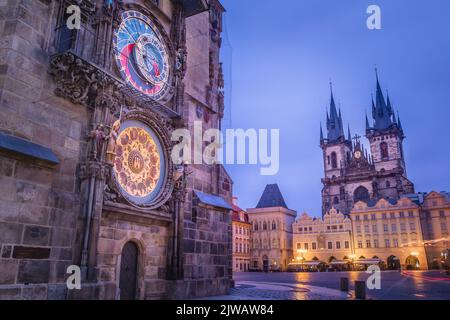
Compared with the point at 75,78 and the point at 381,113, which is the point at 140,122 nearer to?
the point at 75,78

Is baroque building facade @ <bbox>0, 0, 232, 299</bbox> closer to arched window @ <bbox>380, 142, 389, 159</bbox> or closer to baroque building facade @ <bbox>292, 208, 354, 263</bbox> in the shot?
baroque building facade @ <bbox>292, 208, 354, 263</bbox>

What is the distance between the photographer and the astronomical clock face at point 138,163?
36.3 feet

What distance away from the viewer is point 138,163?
1177 centimetres

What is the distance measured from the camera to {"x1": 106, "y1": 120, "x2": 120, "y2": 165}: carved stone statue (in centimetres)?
991

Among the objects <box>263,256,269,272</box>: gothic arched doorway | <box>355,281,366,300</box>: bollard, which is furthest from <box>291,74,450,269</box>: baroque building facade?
<box>355,281,366,300</box>: bollard

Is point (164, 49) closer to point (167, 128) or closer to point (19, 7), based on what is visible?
point (167, 128)

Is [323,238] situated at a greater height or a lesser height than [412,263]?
greater

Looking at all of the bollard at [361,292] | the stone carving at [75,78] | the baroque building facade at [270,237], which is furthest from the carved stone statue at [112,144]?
the baroque building facade at [270,237]

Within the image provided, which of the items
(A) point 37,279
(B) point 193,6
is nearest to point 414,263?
(B) point 193,6

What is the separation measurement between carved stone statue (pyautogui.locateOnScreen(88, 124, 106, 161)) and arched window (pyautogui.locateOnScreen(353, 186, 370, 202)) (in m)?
90.5

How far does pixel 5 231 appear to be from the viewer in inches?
295

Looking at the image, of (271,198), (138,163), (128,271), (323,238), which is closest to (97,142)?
(138,163)

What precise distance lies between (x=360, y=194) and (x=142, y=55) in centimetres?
8970

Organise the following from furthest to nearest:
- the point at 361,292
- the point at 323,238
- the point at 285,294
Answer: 1. the point at 323,238
2. the point at 285,294
3. the point at 361,292
